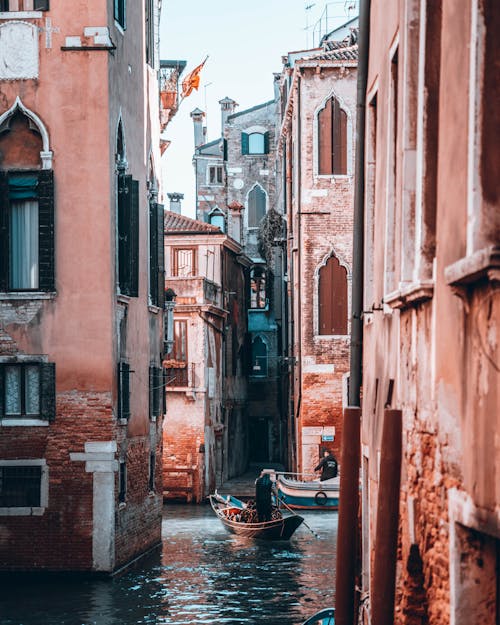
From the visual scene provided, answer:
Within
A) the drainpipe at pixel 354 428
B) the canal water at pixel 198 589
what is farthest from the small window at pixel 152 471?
the drainpipe at pixel 354 428

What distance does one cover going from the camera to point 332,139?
101 feet

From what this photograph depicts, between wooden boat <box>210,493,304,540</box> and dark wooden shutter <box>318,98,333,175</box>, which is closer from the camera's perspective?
wooden boat <box>210,493,304,540</box>

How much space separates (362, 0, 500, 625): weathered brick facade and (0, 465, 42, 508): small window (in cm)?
904

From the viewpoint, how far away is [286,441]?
38.4 meters

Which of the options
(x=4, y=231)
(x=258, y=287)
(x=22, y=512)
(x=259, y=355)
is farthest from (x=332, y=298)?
(x=22, y=512)

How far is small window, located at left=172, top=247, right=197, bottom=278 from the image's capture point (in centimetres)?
3516

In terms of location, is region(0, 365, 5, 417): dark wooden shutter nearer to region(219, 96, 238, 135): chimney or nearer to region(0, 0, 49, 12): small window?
region(0, 0, 49, 12): small window

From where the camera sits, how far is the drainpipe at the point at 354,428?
8.30m

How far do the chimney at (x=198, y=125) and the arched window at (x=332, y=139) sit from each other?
69.9 feet

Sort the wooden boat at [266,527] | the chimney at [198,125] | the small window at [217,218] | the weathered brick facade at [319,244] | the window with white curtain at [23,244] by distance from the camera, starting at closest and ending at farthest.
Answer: the window with white curtain at [23,244]
the wooden boat at [266,527]
the weathered brick facade at [319,244]
the small window at [217,218]
the chimney at [198,125]

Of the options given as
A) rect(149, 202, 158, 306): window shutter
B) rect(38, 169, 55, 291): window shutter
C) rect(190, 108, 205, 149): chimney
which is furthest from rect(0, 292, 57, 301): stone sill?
rect(190, 108, 205, 149): chimney

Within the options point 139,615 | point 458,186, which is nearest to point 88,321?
point 139,615

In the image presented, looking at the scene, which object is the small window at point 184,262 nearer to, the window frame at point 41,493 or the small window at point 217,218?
the small window at point 217,218

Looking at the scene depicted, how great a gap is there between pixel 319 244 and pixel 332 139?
8.36ft
